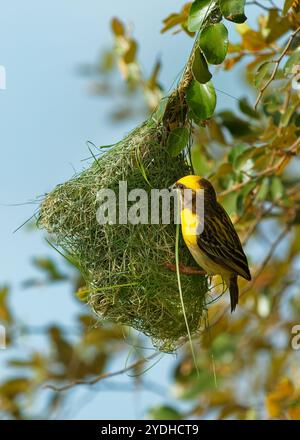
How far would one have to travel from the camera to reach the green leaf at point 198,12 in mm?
3152

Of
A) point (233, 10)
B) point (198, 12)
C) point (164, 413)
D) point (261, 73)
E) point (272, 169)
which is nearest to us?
point (233, 10)

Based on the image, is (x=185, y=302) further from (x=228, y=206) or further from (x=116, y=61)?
(x=116, y=61)

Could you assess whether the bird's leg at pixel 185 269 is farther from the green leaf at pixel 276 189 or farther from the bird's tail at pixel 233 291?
the green leaf at pixel 276 189

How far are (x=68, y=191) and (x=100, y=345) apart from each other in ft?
7.01

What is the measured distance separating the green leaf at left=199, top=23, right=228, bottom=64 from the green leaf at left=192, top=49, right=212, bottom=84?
1.7 inches

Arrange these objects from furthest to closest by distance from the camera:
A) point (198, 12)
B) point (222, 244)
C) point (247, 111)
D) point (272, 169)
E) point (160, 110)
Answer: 1. point (247, 111)
2. point (272, 169)
3. point (222, 244)
4. point (160, 110)
5. point (198, 12)

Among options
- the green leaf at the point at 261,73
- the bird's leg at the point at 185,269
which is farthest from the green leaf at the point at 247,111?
the bird's leg at the point at 185,269

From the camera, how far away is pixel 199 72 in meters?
3.12

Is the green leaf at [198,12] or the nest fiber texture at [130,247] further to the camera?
the nest fiber texture at [130,247]

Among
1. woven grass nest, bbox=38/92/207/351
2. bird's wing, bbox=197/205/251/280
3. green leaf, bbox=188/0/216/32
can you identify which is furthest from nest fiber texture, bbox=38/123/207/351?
green leaf, bbox=188/0/216/32

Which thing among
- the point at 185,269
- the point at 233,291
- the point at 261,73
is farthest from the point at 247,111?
the point at 185,269

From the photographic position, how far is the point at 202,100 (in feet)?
10.4

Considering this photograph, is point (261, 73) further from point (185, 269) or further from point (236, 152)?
point (185, 269)
